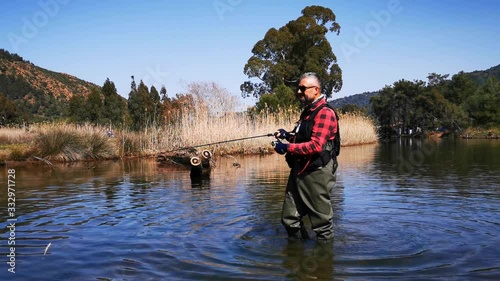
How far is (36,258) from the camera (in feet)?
16.0

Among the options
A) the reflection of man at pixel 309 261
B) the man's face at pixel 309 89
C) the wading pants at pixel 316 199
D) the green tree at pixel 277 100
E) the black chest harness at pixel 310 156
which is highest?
the green tree at pixel 277 100

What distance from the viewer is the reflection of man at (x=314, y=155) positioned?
4.96m

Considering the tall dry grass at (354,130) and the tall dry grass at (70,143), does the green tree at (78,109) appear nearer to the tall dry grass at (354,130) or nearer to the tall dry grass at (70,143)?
the tall dry grass at (70,143)

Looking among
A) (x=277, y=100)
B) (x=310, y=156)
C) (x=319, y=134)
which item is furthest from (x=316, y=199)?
(x=277, y=100)

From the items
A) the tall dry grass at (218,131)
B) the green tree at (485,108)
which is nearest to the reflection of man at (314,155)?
the tall dry grass at (218,131)

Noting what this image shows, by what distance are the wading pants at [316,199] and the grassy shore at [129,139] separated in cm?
1449

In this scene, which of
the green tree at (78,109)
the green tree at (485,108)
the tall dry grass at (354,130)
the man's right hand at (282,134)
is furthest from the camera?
the green tree at (485,108)

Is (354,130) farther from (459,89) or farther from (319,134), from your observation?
(459,89)

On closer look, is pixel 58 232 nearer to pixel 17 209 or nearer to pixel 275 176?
pixel 17 209

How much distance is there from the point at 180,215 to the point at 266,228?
161 cm

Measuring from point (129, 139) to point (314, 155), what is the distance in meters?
18.1

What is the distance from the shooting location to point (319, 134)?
16.2 feet

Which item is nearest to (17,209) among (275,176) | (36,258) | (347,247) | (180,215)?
(180,215)

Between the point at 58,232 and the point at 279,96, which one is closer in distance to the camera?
the point at 58,232
